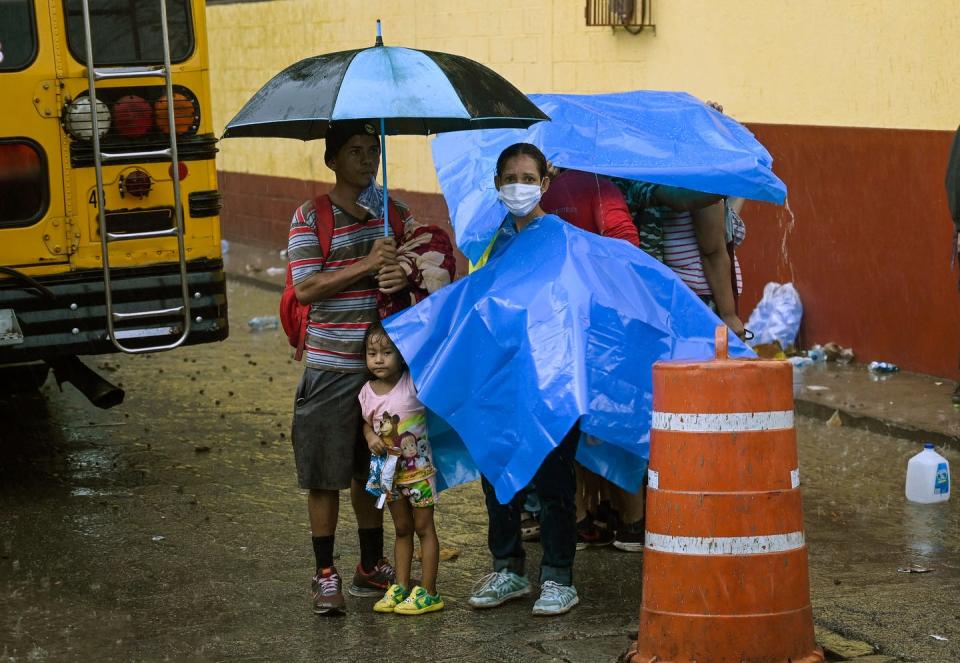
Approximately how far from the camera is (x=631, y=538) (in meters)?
6.27

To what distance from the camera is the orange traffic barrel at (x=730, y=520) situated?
4.58 metres

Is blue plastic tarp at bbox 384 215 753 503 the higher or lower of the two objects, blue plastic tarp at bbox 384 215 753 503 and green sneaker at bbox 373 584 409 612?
the higher

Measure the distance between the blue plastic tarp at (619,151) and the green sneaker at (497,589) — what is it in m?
1.22

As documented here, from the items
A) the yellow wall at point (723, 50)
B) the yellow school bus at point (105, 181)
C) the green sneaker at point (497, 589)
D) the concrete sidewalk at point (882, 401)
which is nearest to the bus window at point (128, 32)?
the yellow school bus at point (105, 181)

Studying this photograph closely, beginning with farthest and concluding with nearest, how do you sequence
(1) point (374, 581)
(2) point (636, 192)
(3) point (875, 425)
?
(3) point (875, 425), (2) point (636, 192), (1) point (374, 581)

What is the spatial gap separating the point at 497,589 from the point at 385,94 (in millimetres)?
1865

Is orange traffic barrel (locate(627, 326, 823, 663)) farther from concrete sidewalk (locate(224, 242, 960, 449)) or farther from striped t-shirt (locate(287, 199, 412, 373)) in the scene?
concrete sidewalk (locate(224, 242, 960, 449))

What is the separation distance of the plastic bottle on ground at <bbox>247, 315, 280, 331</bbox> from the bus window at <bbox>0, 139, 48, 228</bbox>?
5592 millimetres

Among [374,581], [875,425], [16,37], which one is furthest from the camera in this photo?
[875,425]

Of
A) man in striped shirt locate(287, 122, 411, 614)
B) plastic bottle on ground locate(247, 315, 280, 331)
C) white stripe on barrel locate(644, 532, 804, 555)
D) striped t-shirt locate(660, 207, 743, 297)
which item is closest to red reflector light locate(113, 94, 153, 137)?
man in striped shirt locate(287, 122, 411, 614)

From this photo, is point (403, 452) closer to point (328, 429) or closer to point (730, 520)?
point (328, 429)

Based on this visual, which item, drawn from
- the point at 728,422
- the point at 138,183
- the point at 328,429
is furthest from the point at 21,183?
the point at 728,422

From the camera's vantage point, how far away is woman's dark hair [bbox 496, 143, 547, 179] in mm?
5469

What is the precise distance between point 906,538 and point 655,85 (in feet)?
18.6
